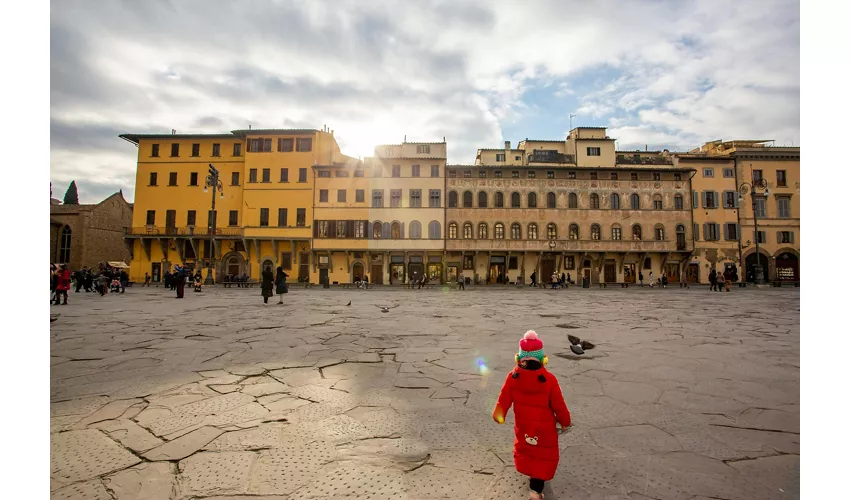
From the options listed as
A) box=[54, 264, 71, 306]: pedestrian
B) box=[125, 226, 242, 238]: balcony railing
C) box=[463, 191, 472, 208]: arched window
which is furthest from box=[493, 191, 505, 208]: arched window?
box=[54, 264, 71, 306]: pedestrian

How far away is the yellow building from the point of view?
3183 cm

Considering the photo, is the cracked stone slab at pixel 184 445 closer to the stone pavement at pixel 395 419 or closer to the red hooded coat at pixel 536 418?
the stone pavement at pixel 395 419

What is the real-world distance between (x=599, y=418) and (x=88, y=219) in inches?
1756

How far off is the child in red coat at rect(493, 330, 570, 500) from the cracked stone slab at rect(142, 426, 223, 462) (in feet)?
6.91

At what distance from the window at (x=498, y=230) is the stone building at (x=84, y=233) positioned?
105 feet

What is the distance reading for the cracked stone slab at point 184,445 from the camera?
2.59 m

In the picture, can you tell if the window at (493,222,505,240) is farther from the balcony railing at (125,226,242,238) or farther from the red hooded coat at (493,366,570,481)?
the red hooded coat at (493,366,570,481)

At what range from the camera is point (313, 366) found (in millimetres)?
4938

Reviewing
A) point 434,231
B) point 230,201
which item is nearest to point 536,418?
point 434,231

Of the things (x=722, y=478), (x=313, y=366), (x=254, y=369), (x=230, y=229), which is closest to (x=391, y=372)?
(x=313, y=366)

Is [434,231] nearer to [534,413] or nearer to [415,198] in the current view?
[415,198]

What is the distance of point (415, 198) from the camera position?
3192cm

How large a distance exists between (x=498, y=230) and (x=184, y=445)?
30.4m

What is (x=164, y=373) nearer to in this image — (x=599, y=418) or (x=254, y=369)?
(x=254, y=369)
